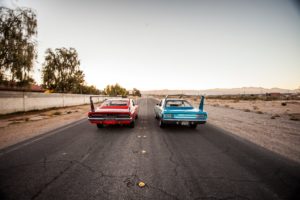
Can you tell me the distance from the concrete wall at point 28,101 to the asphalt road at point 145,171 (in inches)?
438

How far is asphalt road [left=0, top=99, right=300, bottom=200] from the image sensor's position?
2529mm

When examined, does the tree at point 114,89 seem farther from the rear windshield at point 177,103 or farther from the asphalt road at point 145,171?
the asphalt road at point 145,171

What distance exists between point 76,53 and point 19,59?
2473 centimetres

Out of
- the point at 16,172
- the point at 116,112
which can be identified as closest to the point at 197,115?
the point at 116,112

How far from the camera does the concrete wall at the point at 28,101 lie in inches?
503

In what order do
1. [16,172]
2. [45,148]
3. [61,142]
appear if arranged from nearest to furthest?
[16,172] → [45,148] → [61,142]

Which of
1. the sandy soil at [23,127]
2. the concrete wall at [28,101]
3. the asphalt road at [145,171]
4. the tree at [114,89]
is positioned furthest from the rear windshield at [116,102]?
the tree at [114,89]

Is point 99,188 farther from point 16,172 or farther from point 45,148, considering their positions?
point 45,148

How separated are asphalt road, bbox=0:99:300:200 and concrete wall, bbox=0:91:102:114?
11.1 m

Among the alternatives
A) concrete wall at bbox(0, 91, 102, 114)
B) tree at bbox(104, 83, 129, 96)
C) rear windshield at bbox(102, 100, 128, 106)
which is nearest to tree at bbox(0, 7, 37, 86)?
concrete wall at bbox(0, 91, 102, 114)

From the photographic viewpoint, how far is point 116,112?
680cm

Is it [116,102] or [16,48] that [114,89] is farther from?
[116,102]

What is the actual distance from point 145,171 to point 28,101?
17.2 metres

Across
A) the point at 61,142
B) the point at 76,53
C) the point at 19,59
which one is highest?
the point at 76,53
